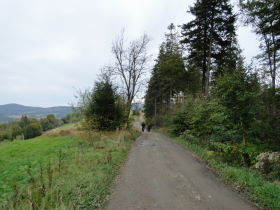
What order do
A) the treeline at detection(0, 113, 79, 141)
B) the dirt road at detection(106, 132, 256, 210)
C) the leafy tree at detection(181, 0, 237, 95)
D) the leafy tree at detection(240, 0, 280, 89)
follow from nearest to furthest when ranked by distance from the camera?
the dirt road at detection(106, 132, 256, 210) < the leafy tree at detection(240, 0, 280, 89) < the leafy tree at detection(181, 0, 237, 95) < the treeline at detection(0, 113, 79, 141)

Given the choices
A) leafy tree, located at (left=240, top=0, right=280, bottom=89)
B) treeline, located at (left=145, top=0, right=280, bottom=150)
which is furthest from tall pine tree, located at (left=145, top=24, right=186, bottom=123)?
leafy tree, located at (left=240, top=0, right=280, bottom=89)

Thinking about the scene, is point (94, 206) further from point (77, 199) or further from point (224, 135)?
point (224, 135)

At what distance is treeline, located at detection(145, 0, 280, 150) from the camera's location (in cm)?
661

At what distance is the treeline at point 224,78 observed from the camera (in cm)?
661

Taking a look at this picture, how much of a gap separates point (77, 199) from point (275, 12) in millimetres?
10706

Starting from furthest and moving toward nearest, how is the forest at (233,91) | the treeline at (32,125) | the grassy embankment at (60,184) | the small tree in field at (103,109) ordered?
the treeline at (32,125) → the small tree in field at (103,109) → the forest at (233,91) → the grassy embankment at (60,184)

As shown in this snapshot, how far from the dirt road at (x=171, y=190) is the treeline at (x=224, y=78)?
8.25 feet

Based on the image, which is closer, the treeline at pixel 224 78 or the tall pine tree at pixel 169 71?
the treeline at pixel 224 78

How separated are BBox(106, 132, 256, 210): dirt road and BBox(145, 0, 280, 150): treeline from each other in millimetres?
2514

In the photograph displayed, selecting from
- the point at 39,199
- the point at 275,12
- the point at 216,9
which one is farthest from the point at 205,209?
the point at 216,9

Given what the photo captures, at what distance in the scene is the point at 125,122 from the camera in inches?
735

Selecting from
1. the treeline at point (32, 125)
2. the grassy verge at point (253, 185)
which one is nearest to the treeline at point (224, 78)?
the grassy verge at point (253, 185)

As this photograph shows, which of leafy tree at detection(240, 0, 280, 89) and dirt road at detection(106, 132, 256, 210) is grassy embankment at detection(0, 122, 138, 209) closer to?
dirt road at detection(106, 132, 256, 210)

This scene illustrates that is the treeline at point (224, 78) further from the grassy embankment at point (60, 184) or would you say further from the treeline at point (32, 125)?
the treeline at point (32, 125)
